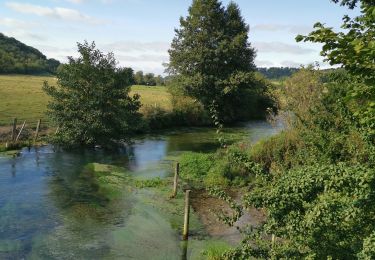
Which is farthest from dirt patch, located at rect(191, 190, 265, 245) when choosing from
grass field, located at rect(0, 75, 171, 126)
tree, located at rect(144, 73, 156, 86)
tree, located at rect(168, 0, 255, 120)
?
tree, located at rect(144, 73, 156, 86)

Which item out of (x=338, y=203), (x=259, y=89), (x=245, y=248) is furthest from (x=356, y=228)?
(x=259, y=89)

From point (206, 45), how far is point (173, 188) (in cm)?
3269

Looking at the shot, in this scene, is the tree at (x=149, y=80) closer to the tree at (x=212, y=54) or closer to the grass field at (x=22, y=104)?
the grass field at (x=22, y=104)

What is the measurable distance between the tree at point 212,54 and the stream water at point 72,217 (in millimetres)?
21922

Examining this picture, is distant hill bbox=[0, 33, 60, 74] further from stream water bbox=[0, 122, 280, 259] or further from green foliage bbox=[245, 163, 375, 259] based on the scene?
green foliage bbox=[245, 163, 375, 259]

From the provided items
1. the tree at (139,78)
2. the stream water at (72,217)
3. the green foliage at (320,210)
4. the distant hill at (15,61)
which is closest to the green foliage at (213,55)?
the stream water at (72,217)

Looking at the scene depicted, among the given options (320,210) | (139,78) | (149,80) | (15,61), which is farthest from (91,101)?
(15,61)

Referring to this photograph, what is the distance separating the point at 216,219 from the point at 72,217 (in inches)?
269

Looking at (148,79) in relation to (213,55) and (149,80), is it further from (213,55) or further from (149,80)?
(213,55)

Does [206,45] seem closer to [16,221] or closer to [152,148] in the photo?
[152,148]

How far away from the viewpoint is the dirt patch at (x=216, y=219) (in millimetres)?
18469

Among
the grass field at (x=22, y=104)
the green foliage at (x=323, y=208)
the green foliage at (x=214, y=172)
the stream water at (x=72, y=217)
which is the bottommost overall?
the stream water at (x=72, y=217)

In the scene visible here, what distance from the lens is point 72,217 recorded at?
20.0m

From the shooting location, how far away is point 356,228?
7.41 meters
